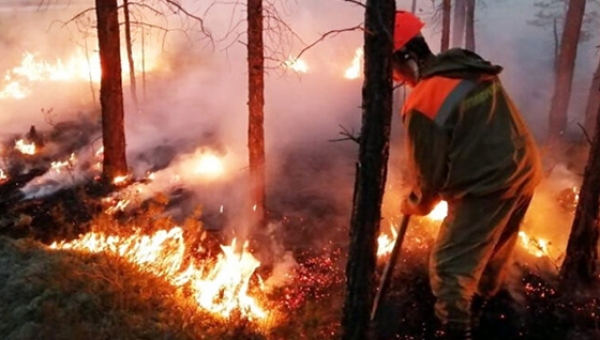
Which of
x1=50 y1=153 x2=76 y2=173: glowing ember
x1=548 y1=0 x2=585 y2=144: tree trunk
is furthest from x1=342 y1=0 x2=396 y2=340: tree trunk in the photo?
x1=548 y1=0 x2=585 y2=144: tree trunk

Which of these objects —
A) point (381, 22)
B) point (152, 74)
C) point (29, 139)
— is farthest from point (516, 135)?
point (152, 74)

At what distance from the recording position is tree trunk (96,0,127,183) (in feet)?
32.5

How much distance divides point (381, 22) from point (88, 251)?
421cm

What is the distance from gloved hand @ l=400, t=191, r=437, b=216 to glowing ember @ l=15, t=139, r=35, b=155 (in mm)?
12670

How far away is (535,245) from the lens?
6.92 m

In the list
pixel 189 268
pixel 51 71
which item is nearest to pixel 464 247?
pixel 189 268

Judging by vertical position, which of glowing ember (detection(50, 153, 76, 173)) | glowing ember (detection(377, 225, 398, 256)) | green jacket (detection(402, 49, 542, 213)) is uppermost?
green jacket (detection(402, 49, 542, 213))

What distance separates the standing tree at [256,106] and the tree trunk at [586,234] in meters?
4.85

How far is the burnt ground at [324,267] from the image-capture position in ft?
17.9

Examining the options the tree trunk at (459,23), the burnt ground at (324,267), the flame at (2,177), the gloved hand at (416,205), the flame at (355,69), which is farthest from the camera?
the tree trunk at (459,23)

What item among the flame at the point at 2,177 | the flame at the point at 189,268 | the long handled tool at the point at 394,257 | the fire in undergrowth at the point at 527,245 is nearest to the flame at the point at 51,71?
the flame at the point at 2,177

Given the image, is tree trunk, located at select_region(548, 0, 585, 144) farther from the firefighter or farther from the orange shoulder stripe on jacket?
the orange shoulder stripe on jacket

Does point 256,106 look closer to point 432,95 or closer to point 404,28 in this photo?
point 404,28

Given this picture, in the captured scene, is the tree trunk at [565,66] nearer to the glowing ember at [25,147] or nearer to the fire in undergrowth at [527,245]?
the fire in undergrowth at [527,245]
